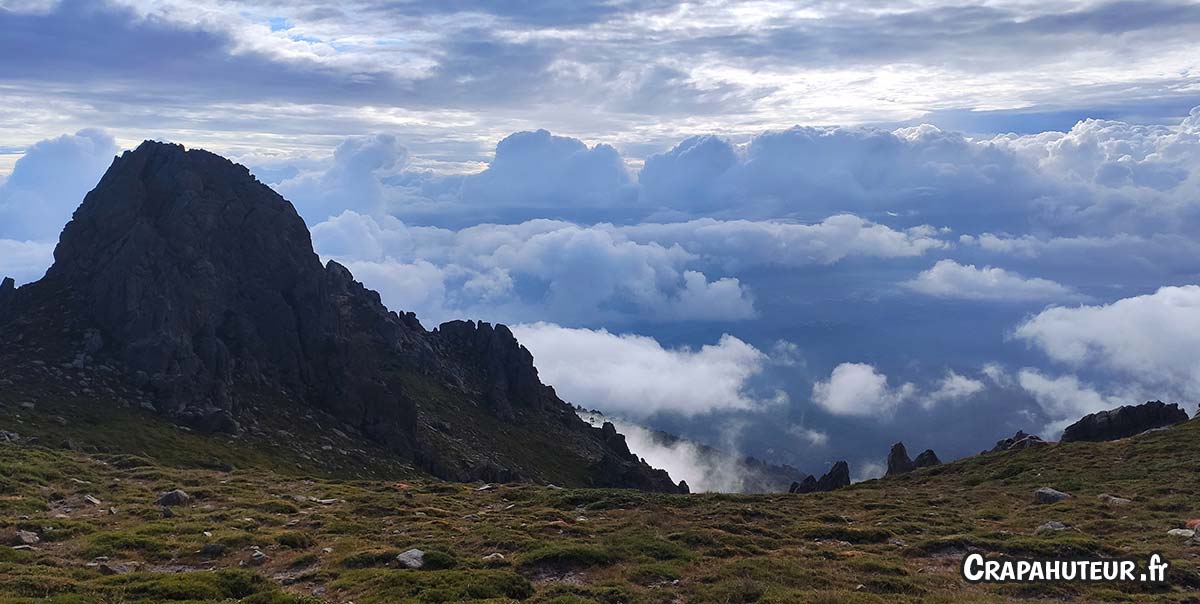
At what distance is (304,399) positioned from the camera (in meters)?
100

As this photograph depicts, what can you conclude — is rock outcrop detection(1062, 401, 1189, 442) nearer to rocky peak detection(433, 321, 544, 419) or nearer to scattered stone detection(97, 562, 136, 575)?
scattered stone detection(97, 562, 136, 575)

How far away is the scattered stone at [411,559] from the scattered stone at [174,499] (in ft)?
62.4

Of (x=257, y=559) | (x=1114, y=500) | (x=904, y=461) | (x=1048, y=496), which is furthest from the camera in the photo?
(x=904, y=461)

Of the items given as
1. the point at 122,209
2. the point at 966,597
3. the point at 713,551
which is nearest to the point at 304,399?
the point at 122,209

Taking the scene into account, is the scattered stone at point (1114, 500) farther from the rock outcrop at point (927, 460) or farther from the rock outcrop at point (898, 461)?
the rock outcrop at point (898, 461)

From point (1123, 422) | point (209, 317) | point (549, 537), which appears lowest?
point (549, 537)

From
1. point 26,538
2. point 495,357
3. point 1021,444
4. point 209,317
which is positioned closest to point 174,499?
point 26,538

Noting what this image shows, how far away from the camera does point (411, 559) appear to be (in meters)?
29.0

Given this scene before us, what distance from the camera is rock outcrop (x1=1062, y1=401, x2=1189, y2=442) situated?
84438mm

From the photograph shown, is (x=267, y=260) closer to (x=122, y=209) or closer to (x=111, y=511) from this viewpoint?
(x=122, y=209)

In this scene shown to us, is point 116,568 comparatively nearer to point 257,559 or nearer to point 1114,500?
point 257,559

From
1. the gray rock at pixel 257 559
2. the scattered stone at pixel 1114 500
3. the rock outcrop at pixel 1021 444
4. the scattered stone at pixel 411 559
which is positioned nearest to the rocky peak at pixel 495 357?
the rock outcrop at pixel 1021 444

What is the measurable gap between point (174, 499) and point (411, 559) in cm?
2032

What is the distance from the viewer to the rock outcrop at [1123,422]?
8444 centimetres
